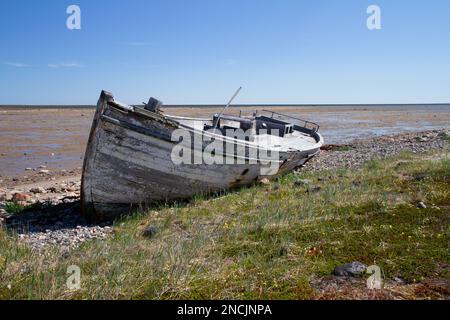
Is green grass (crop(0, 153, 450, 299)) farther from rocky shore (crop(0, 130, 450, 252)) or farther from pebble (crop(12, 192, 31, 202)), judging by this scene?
pebble (crop(12, 192, 31, 202))

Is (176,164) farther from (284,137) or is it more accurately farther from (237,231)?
(284,137)

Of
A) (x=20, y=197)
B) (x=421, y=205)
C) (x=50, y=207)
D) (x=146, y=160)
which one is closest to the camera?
(x=421, y=205)

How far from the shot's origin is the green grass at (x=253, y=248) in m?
4.39

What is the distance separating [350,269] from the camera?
4809 mm

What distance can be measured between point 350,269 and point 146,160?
221 inches

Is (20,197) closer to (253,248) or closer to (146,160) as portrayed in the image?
(146,160)

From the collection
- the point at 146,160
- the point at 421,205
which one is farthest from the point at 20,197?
the point at 421,205

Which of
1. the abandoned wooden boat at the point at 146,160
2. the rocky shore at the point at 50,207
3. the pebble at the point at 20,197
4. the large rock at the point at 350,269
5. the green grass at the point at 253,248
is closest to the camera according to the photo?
the green grass at the point at 253,248

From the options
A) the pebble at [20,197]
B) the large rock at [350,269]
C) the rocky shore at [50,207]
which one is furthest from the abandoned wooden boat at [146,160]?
the large rock at [350,269]

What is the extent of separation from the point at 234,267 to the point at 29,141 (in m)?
22.5

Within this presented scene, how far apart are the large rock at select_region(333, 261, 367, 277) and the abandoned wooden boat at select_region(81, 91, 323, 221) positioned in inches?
208

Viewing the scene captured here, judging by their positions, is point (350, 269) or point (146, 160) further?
point (146, 160)

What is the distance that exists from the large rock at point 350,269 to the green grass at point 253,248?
175 millimetres

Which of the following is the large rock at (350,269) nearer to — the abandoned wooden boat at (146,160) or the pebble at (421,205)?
the pebble at (421,205)
